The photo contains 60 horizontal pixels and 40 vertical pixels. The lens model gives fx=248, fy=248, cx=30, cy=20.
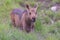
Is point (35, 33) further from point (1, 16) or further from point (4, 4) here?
point (4, 4)

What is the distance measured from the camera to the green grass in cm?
634

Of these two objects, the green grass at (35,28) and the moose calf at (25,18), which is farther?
the moose calf at (25,18)

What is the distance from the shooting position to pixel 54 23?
26.9 feet

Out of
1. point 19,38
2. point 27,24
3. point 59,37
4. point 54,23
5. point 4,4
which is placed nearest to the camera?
point 19,38

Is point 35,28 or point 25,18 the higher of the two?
point 25,18

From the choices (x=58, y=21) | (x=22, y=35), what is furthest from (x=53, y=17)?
(x=22, y=35)

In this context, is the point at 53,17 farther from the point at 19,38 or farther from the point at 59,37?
the point at 19,38

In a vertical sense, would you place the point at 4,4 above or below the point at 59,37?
above

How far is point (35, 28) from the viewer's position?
758 centimetres

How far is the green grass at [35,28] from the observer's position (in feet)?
20.8

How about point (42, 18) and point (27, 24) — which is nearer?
point (27, 24)

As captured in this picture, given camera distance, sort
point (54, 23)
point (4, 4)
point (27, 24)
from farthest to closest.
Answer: point (4, 4)
point (54, 23)
point (27, 24)

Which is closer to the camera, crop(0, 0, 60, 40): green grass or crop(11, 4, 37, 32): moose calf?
crop(0, 0, 60, 40): green grass

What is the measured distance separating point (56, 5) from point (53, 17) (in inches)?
39.9
